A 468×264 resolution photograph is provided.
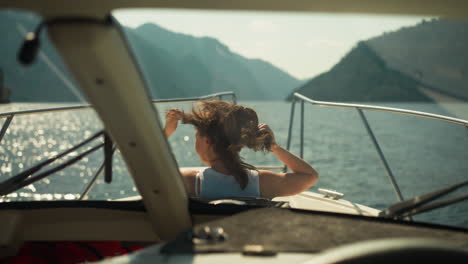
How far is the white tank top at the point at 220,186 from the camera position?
1.86m

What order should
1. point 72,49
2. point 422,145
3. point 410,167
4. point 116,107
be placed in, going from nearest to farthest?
1. point 72,49
2. point 116,107
3. point 410,167
4. point 422,145

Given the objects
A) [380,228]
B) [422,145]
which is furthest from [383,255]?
[422,145]

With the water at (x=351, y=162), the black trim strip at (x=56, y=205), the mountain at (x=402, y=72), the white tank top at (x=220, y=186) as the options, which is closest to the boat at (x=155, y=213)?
the black trim strip at (x=56, y=205)

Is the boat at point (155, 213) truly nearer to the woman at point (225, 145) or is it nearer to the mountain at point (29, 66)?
the mountain at point (29, 66)

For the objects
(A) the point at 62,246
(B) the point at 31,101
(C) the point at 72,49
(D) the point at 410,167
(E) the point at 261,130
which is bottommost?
(D) the point at 410,167

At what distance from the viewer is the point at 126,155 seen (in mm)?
1129

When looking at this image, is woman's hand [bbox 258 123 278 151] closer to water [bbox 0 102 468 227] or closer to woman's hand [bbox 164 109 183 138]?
woman's hand [bbox 164 109 183 138]

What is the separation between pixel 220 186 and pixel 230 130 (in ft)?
0.80

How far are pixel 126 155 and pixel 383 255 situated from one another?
0.66 metres

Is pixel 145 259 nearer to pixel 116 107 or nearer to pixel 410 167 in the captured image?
pixel 116 107

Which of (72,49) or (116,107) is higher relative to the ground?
(72,49)

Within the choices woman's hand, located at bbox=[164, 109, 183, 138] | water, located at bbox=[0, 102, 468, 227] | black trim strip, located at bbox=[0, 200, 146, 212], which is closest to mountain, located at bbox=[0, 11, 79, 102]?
black trim strip, located at bbox=[0, 200, 146, 212]

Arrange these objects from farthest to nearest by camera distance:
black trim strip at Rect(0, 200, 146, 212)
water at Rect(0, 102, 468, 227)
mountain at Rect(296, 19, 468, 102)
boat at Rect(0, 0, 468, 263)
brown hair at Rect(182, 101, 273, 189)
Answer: water at Rect(0, 102, 468, 227), mountain at Rect(296, 19, 468, 102), brown hair at Rect(182, 101, 273, 189), black trim strip at Rect(0, 200, 146, 212), boat at Rect(0, 0, 468, 263)

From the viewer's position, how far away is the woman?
1.85 meters
